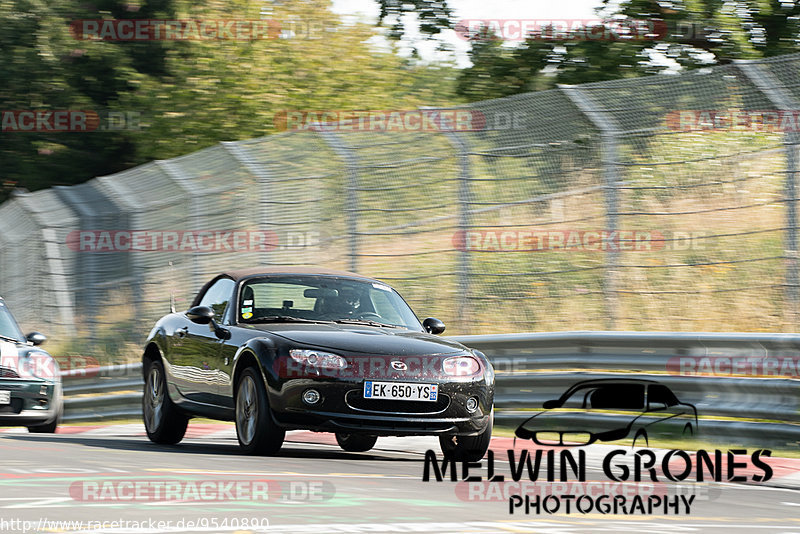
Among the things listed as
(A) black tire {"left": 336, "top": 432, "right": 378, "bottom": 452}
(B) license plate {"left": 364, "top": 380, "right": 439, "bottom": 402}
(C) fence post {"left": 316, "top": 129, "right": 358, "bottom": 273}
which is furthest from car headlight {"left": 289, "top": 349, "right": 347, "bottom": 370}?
(C) fence post {"left": 316, "top": 129, "right": 358, "bottom": 273}

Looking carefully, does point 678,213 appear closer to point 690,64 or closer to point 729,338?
point 729,338

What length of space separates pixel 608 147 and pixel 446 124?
6.83 feet

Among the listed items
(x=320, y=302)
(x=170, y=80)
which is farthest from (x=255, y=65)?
(x=320, y=302)

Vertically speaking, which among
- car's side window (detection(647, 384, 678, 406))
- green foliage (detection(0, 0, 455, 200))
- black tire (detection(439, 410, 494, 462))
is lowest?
green foliage (detection(0, 0, 455, 200))

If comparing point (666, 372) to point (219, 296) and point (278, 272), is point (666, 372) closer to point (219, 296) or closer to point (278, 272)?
point (278, 272)

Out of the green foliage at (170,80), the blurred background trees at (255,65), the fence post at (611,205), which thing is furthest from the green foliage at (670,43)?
the fence post at (611,205)

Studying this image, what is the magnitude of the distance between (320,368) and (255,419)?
27.7 inches

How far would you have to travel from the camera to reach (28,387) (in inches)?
515

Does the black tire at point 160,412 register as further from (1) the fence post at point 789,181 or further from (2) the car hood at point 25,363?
(1) the fence post at point 789,181

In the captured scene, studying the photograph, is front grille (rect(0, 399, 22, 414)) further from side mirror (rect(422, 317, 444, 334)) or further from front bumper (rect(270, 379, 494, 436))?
front bumper (rect(270, 379, 494, 436))

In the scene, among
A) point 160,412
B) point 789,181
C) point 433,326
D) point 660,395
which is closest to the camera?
point 433,326

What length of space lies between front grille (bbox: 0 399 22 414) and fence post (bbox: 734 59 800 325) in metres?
7.20

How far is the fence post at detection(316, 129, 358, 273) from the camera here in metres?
14.8

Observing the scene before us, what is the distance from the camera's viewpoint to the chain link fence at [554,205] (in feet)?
40.2
